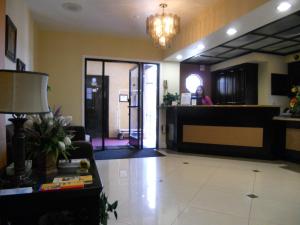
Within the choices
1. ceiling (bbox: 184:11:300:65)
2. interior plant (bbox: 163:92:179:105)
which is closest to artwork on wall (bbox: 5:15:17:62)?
interior plant (bbox: 163:92:179:105)

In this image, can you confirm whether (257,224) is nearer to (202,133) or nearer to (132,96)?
(202,133)

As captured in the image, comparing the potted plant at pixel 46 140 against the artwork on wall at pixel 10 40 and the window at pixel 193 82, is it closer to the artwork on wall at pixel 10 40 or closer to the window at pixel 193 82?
the artwork on wall at pixel 10 40

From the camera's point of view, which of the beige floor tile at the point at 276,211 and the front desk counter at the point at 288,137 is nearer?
the beige floor tile at the point at 276,211

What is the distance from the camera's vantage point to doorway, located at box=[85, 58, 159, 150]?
20.8 feet

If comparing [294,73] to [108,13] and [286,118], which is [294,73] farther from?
[108,13]

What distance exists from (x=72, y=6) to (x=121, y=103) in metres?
4.53

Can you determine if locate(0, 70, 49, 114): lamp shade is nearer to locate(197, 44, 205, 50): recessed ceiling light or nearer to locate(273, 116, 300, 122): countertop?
locate(197, 44, 205, 50): recessed ceiling light

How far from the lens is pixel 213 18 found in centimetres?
403

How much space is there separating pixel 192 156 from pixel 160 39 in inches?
110

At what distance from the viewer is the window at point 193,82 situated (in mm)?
7918

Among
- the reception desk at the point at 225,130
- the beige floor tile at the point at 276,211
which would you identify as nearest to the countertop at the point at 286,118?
the reception desk at the point at 225,130

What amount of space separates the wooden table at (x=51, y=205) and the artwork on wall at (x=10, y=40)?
1.92 meters

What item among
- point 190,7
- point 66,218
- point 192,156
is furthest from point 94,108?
point 66,218

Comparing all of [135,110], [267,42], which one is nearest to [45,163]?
[135,110]
